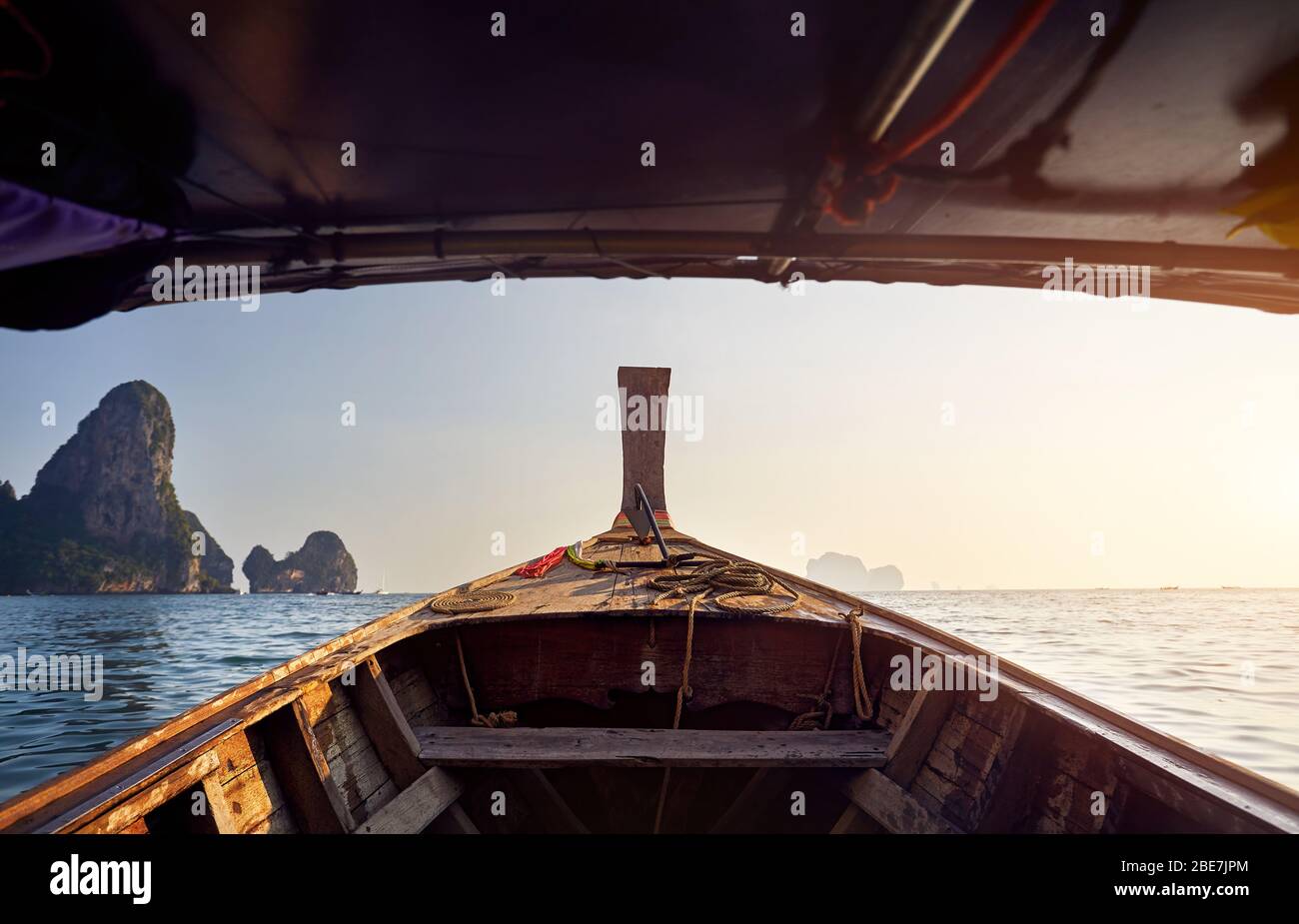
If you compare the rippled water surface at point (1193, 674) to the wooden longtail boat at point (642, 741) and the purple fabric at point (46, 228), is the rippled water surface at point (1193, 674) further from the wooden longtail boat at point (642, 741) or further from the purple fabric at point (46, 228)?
the purple fabric at point (46, 228)

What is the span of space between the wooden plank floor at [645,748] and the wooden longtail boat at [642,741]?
0.01 metres

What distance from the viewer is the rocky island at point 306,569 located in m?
104

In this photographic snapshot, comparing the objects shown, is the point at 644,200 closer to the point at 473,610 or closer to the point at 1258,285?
the point at 473,610

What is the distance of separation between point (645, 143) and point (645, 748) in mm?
3791

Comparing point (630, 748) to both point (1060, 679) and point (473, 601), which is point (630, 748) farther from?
point (1060, 679)

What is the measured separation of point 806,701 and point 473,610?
6.58 feet

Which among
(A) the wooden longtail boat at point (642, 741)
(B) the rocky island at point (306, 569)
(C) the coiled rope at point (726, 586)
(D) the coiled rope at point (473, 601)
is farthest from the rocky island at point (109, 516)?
(C) the coiled rope at point (726, 586)

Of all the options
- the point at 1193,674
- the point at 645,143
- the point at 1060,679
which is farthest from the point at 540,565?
the point at 1193,674

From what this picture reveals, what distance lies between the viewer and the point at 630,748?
2572mm

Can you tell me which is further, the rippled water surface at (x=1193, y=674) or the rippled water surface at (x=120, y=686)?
the rippled water surface at (x=120, y=686)

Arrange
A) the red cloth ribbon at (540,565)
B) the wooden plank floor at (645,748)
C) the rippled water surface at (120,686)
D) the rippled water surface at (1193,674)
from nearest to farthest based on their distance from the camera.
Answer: the wooden plank floor at (645,748) < the red cloth ribbon at (540,565) < the rippled water surface at (1193,674) < the rippled water surface at (120,686)

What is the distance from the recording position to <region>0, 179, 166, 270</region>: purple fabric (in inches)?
101

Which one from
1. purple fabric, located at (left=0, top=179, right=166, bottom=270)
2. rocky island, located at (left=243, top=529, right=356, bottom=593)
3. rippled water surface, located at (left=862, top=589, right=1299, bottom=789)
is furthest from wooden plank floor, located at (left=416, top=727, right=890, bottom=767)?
rocky island, located at (left=243, top=529, right=356, bottom=593)
